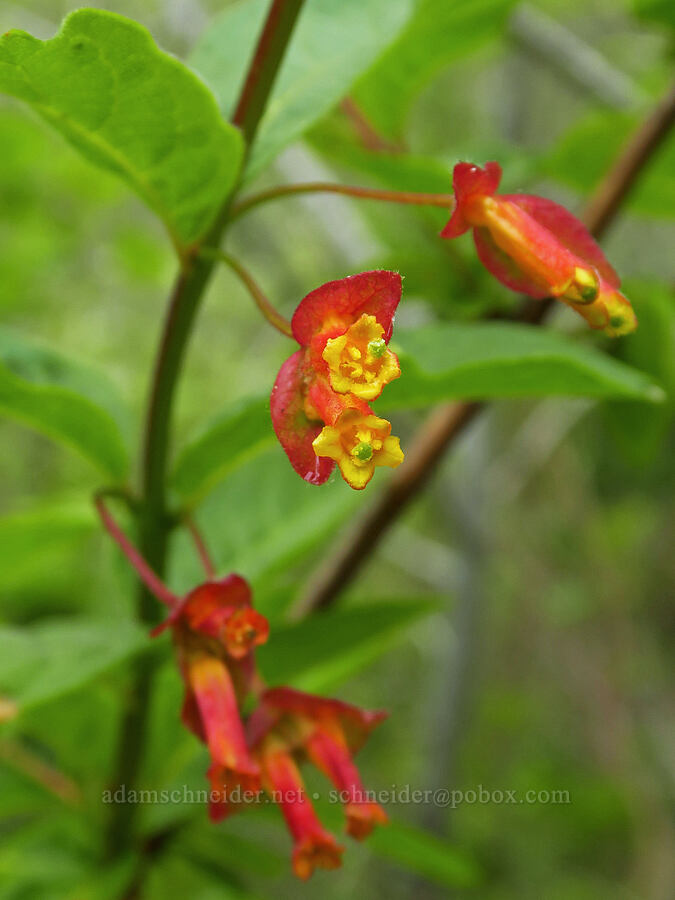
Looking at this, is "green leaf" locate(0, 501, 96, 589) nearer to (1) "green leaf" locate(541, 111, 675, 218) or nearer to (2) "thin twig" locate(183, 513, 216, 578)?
(2) "thin twig" locate(183, 513, 216, 578)

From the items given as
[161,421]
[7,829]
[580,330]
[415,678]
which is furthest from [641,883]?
[161,421]

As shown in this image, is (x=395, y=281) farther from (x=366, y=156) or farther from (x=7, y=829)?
(x=7, y=829)

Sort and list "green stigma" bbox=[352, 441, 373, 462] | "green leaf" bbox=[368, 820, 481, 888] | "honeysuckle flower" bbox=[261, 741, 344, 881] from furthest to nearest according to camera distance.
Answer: "green leaf" bbox=[368, 820, 481, 888] < "honeysuckle flower" bbox=[261, 741, 344, 881] < "green stigma" bbox=[352, 441, 373, 462]

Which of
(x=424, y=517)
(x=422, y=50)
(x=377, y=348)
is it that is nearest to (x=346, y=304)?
(x=377, y=348)

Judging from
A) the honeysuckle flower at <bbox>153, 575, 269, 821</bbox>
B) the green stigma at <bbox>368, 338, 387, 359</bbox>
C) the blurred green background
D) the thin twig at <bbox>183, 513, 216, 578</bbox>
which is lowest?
the blurred green background

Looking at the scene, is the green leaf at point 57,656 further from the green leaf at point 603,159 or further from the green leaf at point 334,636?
the green leaf at point 603,159

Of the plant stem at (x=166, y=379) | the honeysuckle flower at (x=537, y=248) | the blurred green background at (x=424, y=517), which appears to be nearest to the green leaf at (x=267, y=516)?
Answer: the blurred green background at (x=424, y=517)

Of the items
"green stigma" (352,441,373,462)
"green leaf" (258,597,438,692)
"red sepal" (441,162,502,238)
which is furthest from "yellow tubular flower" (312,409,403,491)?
"green leaf" (258,597,438,692)
